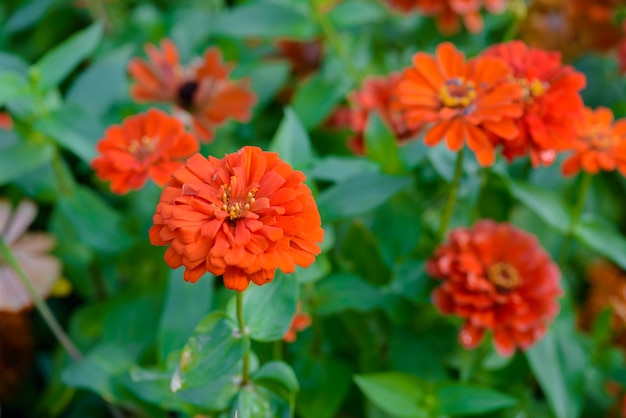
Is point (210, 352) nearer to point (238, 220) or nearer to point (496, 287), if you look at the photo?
point (238, 220)

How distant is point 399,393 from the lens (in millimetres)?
798

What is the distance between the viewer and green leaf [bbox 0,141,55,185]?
0.90 metres

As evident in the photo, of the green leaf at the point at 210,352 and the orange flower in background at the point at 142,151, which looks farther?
the orange flower in background at the point at 142,151

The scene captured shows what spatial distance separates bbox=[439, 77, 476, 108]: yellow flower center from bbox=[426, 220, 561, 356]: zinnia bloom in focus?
181 mm

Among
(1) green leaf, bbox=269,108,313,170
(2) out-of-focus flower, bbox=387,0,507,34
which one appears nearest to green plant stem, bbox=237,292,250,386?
(1) green leaf, bbox=269,108,313,170

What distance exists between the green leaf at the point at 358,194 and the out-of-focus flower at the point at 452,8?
1.76ft

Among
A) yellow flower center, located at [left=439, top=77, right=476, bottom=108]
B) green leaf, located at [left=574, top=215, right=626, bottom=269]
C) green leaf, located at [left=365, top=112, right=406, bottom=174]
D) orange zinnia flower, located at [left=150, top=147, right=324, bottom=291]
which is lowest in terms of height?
green leaf, located at [left=574, top=215, right=626, bottom=269]

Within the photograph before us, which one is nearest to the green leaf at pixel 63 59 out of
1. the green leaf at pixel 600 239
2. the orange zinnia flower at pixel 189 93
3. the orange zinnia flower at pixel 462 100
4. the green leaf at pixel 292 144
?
the orange zinnia flower at pixel 189 93

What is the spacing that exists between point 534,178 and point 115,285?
699 mm

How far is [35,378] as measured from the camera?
1.12 m

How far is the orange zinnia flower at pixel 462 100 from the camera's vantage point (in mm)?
665

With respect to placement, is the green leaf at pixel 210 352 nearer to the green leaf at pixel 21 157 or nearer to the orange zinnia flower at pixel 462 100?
the orange zinnia flower at pixel 462 100

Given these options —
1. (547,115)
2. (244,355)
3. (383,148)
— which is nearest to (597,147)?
(547,115)

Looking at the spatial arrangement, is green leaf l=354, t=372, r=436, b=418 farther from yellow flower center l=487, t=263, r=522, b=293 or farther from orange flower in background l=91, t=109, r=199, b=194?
orange flower in background l=91, t=109, r=199, b=194
